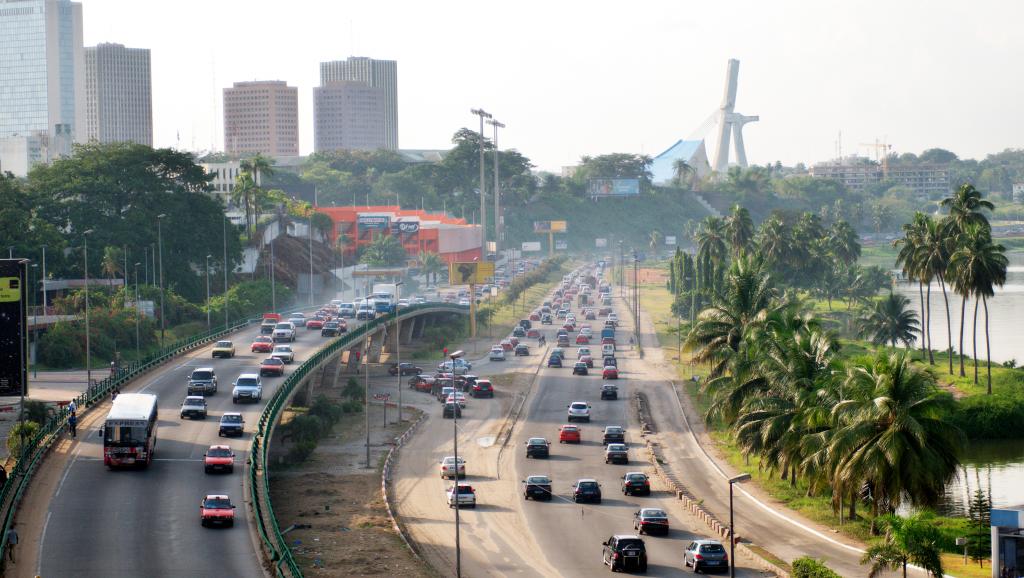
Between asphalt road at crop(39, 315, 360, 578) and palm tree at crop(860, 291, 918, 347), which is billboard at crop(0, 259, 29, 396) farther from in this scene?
palm tree at crop(860, 291, 918, 347)

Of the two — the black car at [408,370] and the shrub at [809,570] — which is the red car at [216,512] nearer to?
the shrub at [809,570]

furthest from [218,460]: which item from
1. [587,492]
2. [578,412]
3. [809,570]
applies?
[578,412]

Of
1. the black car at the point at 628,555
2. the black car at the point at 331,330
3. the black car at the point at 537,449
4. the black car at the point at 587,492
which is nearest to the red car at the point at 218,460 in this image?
the black car at the point at 587,492

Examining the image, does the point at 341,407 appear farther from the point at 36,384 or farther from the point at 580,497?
the point at 580,497

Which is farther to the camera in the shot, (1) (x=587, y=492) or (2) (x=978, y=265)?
(2) (x=978, y=265)

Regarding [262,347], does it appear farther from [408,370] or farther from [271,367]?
[408,370]

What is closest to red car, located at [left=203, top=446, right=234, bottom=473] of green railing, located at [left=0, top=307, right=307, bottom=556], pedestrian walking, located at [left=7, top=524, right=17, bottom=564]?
green railing, located at [left=0, top=307, right=307, bottom=556]
